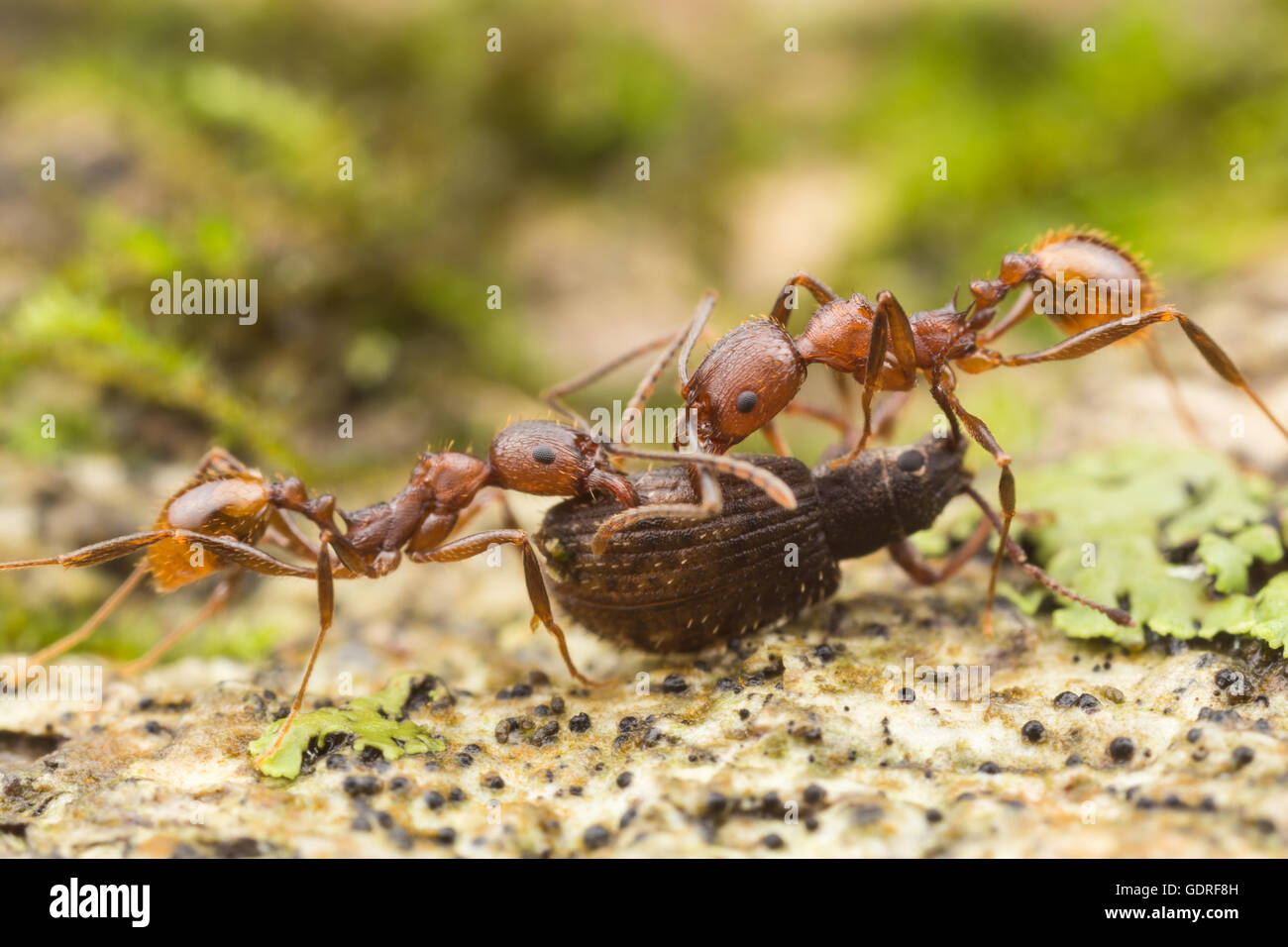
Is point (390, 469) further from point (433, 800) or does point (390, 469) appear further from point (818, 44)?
point (818, 44)

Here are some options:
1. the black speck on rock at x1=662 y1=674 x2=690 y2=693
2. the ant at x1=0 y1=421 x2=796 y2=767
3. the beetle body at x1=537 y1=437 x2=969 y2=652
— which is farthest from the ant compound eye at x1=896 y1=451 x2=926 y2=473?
the black speck on rock at x1=662 y1=674 x2=690 y2=693

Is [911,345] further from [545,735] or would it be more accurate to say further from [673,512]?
[545,735]

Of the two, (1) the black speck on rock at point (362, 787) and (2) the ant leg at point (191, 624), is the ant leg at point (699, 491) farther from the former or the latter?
(2) the ant leg at point (191, 624)

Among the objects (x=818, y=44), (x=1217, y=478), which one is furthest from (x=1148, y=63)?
(x=1217, y=478)

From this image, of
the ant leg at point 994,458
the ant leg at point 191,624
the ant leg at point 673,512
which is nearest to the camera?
the ant leg at point 673,512

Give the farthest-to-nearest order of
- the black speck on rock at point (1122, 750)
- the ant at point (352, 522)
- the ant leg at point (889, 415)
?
1. the ant leg at point (889, 415)
2. the ant at point (352, 522)
3. the black speck on rock at point (1122, 750)

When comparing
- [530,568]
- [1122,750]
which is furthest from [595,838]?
[1122,750]

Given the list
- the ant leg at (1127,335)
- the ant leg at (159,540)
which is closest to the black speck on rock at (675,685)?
the ant leg at (159,540)

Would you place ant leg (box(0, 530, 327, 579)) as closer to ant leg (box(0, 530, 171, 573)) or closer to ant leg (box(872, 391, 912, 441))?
ant leg (box(0, 530, 171, 573))
